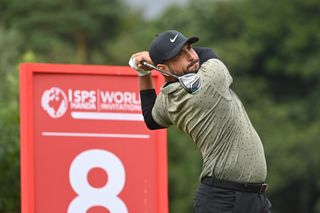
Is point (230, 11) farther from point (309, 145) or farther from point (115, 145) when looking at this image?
point (115, 145)

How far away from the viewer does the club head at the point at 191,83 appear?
6453 mm

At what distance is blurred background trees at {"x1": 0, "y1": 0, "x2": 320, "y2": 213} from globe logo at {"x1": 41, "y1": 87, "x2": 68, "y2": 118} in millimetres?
48859

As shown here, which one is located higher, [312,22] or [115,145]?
[312,22]

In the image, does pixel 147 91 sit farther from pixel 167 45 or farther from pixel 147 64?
pixel 167 45

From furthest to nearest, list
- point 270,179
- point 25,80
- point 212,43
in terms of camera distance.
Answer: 1. point 212,43
2. point 270,179
3. point 25,80

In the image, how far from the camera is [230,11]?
76.1 meters

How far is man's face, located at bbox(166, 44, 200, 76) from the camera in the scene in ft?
21.9

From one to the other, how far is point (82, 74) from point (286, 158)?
5467 cm

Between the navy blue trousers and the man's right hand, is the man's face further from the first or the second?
the navy blue trousers

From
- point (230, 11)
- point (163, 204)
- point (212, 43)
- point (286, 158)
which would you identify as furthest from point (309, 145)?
point (163, 204)

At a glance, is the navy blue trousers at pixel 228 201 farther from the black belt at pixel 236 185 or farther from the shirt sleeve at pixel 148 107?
the shirt sleeve at pixel 148 107

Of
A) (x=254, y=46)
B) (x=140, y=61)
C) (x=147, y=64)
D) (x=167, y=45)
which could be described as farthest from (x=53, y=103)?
(x=254, y=46)

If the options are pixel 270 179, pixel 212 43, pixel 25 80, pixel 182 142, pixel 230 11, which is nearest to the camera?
pixel 25 80

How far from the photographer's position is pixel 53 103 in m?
8.05
